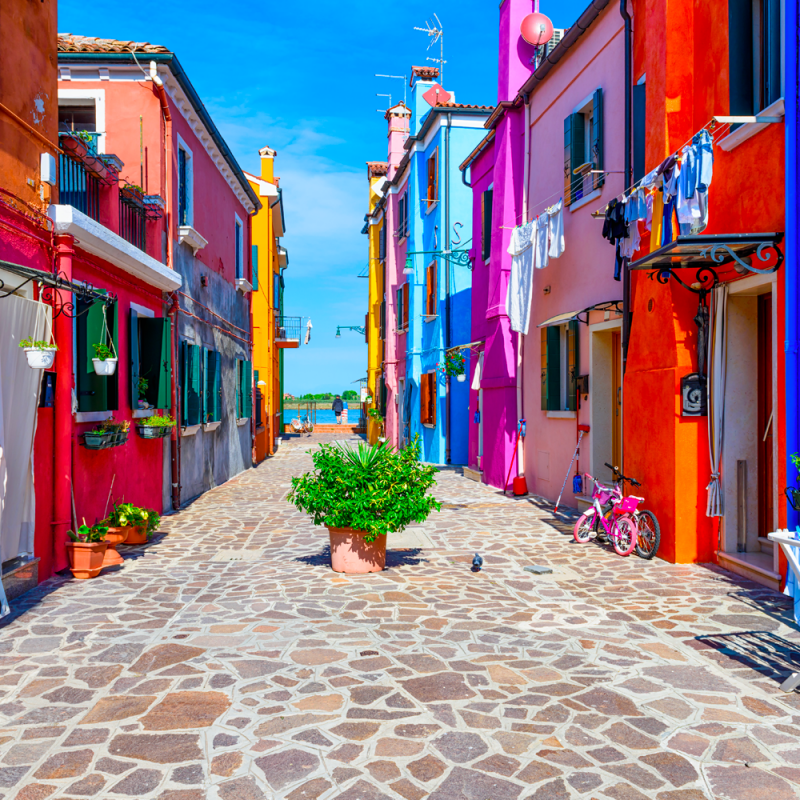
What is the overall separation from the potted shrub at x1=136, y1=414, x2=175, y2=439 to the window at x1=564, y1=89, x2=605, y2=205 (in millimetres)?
7159

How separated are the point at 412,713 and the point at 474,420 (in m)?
13.8

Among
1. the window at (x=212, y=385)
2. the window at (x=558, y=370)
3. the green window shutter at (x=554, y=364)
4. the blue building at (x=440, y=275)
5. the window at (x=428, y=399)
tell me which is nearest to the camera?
the window at (x=558, y=370)

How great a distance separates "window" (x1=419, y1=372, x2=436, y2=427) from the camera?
72.4ft

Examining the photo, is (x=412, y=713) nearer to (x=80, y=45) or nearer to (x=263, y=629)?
(x=263, y=629)

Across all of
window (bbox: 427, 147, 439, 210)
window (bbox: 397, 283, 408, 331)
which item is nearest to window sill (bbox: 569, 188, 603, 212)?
window (bbox: 427, 147, 439, 210)

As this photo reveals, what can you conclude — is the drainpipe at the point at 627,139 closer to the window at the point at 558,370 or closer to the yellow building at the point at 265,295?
the window at the point at 558,370

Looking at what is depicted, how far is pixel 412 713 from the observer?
4180mm

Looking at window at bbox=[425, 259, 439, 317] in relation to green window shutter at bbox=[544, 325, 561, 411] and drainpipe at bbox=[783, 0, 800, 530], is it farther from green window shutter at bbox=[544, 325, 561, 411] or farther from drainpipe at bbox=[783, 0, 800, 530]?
drainpipe at bbox=[783, 0, 800, 530]

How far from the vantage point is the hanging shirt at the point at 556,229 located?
A: 37.6 ft

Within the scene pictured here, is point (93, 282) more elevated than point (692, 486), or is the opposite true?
point (93, 282)

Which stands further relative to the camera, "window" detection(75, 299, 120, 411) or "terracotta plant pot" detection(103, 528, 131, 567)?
"window" detection(75, 299, 120, 411)

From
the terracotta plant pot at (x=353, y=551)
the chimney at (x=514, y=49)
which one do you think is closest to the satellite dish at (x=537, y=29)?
the chimney at (x=514, y=49)

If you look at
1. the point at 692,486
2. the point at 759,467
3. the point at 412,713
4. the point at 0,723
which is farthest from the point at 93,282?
the point at 759,467

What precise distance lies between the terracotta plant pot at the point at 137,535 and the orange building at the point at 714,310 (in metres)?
6.23
